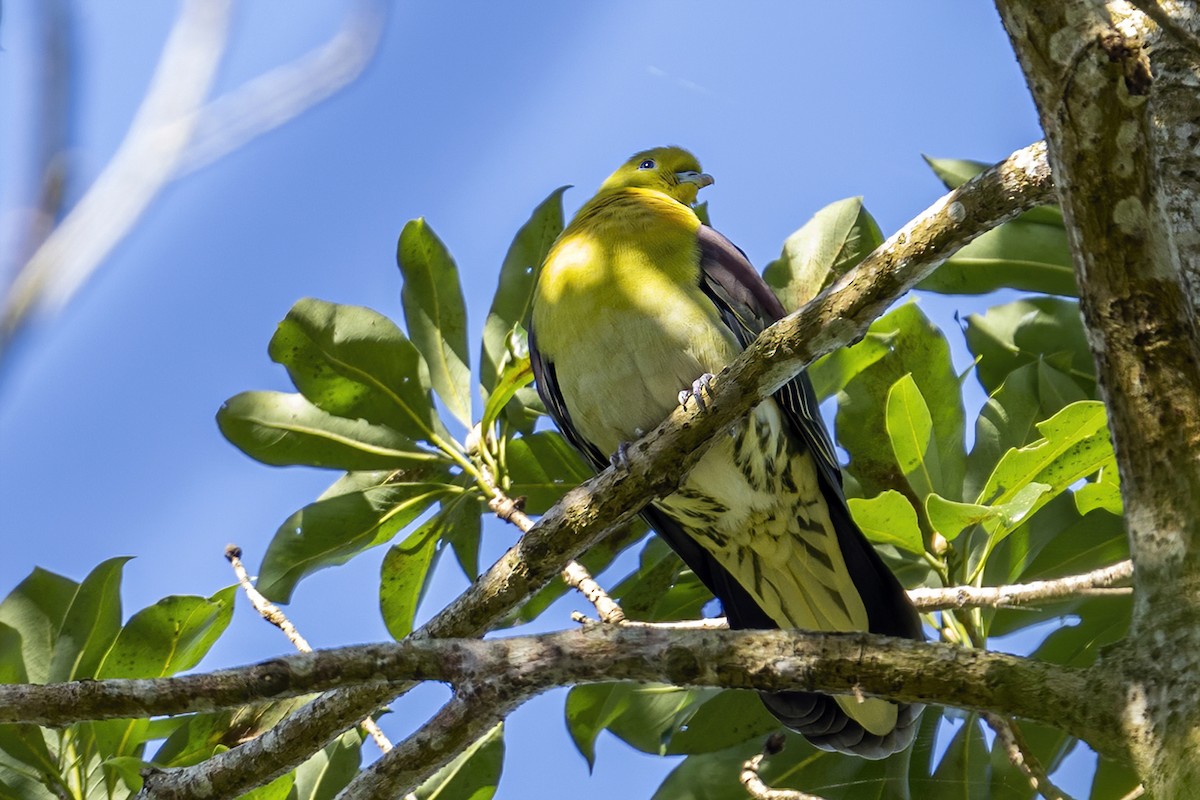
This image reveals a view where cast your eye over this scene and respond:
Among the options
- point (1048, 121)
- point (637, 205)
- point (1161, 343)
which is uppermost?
point (637, 205)

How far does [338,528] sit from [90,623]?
0.68 meters

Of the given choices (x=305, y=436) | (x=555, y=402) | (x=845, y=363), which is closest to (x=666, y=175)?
(x=555, y=402)

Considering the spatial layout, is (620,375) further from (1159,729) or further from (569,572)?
(1159,729)

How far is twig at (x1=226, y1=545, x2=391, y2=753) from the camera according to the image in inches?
117

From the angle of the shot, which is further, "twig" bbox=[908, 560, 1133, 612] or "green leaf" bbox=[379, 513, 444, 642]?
"green leaf" bbox=[379, 513, 444, 642]

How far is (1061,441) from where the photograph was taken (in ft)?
9.14

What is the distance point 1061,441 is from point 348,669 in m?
1.64

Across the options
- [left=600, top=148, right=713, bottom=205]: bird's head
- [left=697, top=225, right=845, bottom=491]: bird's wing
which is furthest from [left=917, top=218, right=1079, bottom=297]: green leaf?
[left=600, top=148, right=713, bottom=205]: bird's head

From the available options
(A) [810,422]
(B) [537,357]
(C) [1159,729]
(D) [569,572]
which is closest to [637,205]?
(B) [537,357]

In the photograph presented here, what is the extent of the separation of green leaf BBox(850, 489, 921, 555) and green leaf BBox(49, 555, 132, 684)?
1735 millimetres

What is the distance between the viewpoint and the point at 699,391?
2775mm

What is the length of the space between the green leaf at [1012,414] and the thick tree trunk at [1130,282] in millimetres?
1348

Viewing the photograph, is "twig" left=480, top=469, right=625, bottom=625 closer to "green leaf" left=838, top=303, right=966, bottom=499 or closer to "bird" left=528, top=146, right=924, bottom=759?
"bird" left=528, top=146, right=924, bottom=759

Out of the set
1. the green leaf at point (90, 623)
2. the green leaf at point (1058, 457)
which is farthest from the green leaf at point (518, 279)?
the green leaf at point (1058, 457)
